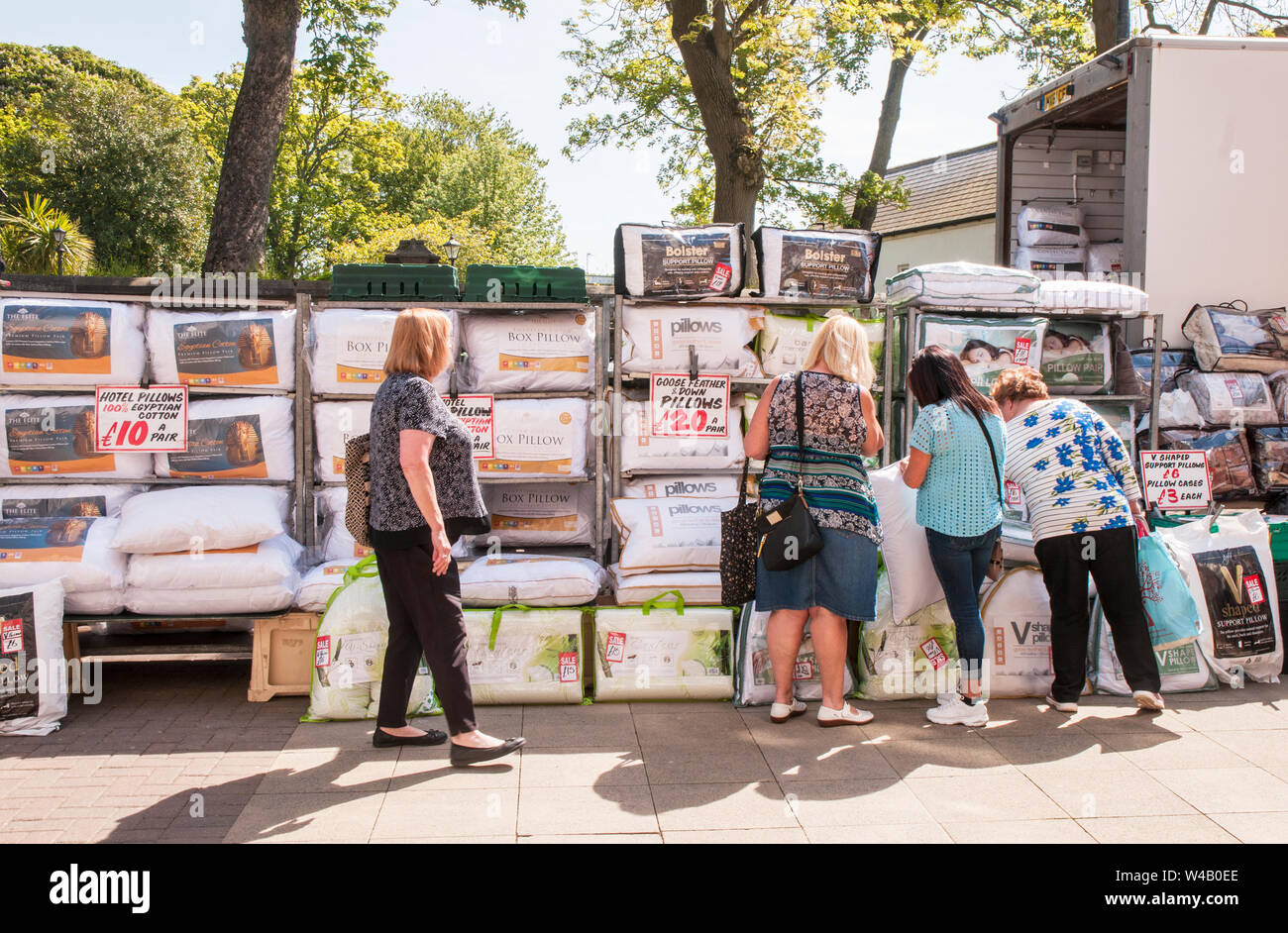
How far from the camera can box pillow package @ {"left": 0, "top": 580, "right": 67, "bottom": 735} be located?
467 centimetres

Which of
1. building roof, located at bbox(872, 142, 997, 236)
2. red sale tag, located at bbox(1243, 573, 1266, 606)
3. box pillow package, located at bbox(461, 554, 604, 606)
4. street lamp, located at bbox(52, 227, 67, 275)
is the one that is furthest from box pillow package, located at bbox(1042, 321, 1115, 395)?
building roof, located at bbox(872, 142, 997, 236)

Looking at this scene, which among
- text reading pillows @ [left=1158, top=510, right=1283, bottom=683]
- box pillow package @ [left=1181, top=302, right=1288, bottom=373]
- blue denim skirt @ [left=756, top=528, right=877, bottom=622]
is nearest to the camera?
blue denim skirt @ [left=756, top=528, right=877, bottom=622]

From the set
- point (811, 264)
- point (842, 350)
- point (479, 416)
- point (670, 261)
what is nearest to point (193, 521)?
point (479, 416)

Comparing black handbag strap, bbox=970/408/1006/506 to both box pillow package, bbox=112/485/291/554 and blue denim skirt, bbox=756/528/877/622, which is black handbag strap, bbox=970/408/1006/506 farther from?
box pillow package, bbox=112/485/291/554

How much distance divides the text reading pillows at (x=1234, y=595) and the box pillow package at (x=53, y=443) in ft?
18.8

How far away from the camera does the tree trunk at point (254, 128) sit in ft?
29.1

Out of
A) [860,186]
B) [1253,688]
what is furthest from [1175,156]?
[860,186]

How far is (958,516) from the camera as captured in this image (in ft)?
14.8

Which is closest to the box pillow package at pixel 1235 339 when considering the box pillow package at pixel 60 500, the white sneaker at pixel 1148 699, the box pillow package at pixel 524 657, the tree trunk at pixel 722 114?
the white sneaker at pixel 1148 699

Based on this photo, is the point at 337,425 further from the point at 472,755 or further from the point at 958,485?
the point at 958,485

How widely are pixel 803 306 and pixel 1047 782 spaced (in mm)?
3143

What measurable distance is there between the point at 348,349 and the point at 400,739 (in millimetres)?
2256

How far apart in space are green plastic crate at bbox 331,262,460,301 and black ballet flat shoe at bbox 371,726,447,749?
256 cm

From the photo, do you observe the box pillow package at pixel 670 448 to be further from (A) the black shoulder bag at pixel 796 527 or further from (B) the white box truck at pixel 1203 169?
(B) the white box truck at pixel 1203 169
